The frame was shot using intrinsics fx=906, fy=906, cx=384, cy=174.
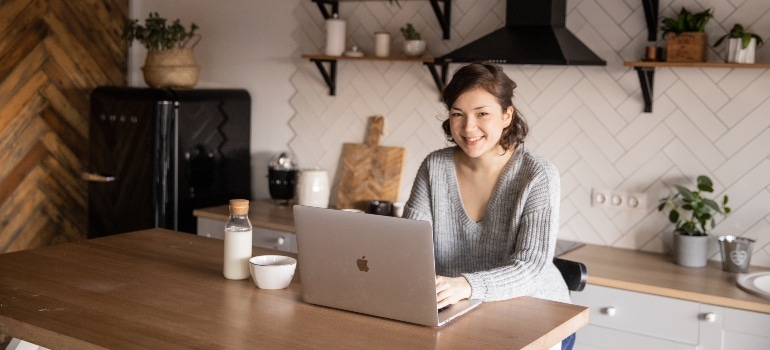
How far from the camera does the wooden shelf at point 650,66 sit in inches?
128

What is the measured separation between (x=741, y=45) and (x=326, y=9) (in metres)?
1.96

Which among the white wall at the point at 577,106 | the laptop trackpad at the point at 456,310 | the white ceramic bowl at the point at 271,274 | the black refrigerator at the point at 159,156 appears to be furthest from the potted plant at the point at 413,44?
the laptop trackpad at the point at 456,310

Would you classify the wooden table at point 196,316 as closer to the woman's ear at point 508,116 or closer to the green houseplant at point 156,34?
the woman's ear at point 508,116

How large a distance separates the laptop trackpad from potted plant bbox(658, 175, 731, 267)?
1.49m

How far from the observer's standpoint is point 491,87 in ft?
8.57

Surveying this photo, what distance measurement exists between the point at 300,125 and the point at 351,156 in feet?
1.21

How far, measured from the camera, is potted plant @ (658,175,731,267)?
3.38m

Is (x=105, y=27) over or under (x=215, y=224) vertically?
over

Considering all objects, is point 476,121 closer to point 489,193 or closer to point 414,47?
point 489,193

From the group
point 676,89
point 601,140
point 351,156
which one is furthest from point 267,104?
point 676,89

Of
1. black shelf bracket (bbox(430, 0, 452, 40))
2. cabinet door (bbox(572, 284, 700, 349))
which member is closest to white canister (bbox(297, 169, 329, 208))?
black shelf bracket (bbox(430, 0, 452, 40))

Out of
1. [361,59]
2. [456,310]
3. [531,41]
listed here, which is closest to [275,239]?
[361,59]

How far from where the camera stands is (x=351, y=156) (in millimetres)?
4410

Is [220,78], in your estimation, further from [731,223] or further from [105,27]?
[731,223]
